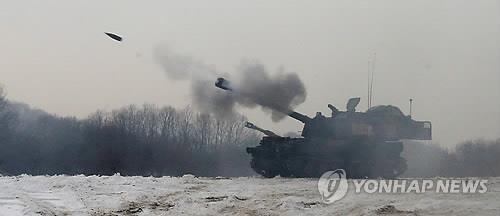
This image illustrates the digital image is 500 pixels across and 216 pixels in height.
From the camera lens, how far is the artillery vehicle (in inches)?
1120

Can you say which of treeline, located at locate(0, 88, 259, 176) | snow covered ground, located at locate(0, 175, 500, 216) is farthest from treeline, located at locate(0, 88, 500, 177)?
snow covered ground, located at locate(0, 175, 500, 216)

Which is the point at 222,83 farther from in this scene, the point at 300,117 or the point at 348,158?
the point at 348,158

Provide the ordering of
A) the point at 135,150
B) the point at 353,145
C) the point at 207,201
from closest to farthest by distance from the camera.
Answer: the point at 207,201 → the point at 353,145 → the point at 135,150

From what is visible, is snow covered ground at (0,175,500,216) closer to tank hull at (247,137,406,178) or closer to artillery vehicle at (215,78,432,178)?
tank hull at (247,137,406,178)

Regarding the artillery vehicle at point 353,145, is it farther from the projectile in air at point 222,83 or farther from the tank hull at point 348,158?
the projectile in air at point 222,83

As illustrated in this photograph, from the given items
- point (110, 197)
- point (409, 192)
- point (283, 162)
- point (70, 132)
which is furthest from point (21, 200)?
point (70, 132)

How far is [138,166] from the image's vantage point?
52.2m

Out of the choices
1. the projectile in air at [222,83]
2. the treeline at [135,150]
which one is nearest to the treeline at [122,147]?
the treeline at [135,150]

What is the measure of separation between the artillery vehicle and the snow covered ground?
8295mm

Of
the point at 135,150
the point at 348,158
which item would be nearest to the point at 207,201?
the point at 348,158

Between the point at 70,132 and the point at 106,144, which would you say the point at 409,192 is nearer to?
the point at 106,144

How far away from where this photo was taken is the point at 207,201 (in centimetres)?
1645

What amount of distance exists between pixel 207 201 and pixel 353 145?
43.3ft

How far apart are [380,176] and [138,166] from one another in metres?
27.4
